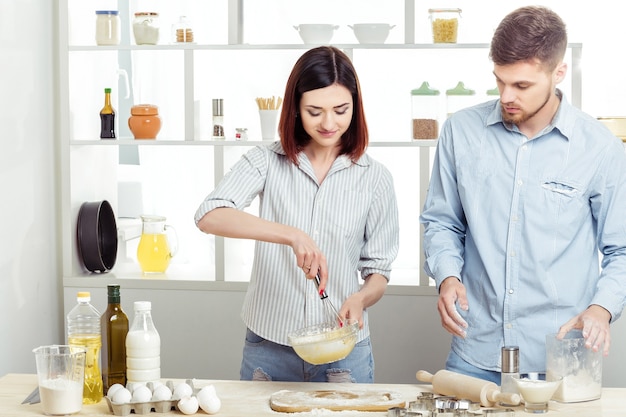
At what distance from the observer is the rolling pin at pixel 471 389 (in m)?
2.00

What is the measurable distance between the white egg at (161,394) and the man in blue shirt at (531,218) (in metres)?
0.69

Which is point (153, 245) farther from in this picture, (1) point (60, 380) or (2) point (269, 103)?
(1) point (60, 380)

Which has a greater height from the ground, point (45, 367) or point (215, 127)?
point (215, 127)

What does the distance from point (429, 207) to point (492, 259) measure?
24 centimetres

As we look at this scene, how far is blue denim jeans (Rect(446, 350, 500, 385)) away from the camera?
2.29 metres

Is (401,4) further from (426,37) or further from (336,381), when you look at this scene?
(336,381)

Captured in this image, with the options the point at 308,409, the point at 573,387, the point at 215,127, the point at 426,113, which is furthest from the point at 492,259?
the point at 215,127

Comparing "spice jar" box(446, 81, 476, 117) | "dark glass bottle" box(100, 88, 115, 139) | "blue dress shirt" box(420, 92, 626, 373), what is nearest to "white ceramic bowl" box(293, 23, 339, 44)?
"spice jar" box(446, 81, 476, 117)

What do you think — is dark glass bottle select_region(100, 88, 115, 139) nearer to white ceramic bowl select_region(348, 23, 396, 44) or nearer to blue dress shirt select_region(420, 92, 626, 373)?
white ceramic bowl select_region(348, 23, 396, 44)

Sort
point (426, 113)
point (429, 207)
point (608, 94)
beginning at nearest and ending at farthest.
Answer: point (429, 207) < point (426, 113) < point (608, 94)

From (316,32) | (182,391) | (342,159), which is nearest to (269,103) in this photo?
(316,32)

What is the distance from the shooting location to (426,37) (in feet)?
13.6

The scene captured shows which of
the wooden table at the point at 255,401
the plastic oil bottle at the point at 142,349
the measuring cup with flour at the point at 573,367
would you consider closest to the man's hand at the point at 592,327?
the measuring cup with flour at the point at 573,367

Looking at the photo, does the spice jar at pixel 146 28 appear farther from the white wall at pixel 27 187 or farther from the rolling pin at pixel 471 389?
the rolling pin at pixel 471 389
